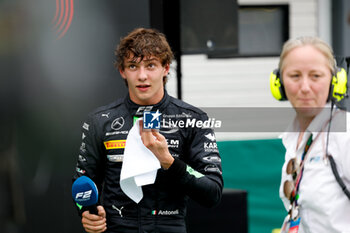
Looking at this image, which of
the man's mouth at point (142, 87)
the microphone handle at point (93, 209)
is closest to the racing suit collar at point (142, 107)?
the man's mouth at point (142, 87)

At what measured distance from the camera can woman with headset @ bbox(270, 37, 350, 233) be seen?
92.7 inches

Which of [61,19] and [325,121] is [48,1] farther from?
[325,121]

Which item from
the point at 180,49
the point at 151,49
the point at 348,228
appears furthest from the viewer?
the point at 180,49

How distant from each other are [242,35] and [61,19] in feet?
17.7

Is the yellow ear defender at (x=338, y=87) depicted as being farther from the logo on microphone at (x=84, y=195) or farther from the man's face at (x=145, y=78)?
the logo on microphone at (x=84, y=195)

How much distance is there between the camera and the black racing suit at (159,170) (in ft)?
10.0

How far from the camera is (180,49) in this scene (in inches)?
193

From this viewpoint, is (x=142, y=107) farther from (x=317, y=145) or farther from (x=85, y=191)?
(x=317, y=145)

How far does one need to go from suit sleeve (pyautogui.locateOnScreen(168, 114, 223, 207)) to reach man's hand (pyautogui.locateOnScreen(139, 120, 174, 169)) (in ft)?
0.18

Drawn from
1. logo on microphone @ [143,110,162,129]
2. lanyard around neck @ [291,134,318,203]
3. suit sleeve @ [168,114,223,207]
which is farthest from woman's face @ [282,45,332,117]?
suit sleeve @ [168,114,223,207]

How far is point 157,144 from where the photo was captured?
9.14 ft

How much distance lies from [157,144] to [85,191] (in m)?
0.46

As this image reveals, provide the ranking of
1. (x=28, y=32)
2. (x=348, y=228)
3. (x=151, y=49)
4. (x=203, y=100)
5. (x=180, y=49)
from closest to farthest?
1. (x=348, y=228)
2. (x=151, y=49)
3. (x=28, y=32)
4. (x=180, y=49)
5. (x=203, y=100)

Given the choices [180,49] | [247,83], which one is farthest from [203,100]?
[180,49]
